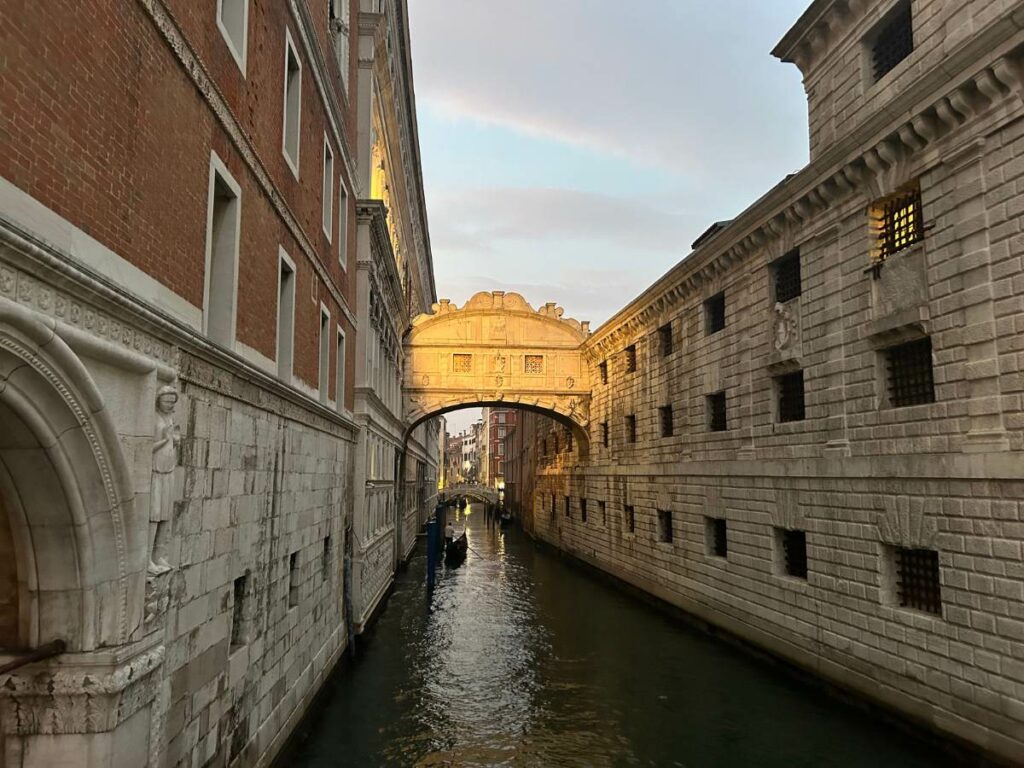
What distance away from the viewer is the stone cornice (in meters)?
Answer: 8.92

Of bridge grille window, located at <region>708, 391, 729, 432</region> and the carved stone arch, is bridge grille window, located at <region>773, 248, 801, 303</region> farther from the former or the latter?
the carved stone arch

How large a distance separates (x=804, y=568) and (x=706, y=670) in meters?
2.74

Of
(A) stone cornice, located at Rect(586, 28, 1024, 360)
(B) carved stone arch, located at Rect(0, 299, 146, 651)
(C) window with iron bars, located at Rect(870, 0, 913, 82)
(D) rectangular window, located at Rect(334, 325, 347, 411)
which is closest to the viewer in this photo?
(B) carved stone arch, located at Rect(0, 299, 146, 651)

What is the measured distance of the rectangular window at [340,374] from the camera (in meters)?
13.4

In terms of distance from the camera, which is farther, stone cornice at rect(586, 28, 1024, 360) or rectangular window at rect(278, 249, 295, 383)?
rectangular window at rect(278, 249, 295, 383)

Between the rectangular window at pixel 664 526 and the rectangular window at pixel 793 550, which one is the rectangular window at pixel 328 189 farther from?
the rectangular window at pixel 664 526

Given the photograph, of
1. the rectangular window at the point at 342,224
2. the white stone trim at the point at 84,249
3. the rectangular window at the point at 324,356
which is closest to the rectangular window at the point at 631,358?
the rectangular window at the point at 342,224

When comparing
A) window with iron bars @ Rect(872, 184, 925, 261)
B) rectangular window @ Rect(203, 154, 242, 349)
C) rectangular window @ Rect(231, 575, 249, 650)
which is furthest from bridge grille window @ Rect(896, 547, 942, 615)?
rectangular window @ Rect(203, 154, 242, 349)

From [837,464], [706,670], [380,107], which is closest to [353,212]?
[380,107]

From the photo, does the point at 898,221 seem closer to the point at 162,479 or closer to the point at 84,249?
the point at 162,479

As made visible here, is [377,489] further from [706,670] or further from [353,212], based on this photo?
[706,670]

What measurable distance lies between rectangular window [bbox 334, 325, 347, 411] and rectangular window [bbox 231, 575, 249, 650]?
611 centimetres

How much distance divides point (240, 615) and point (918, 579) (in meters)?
9.28

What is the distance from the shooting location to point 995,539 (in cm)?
897
